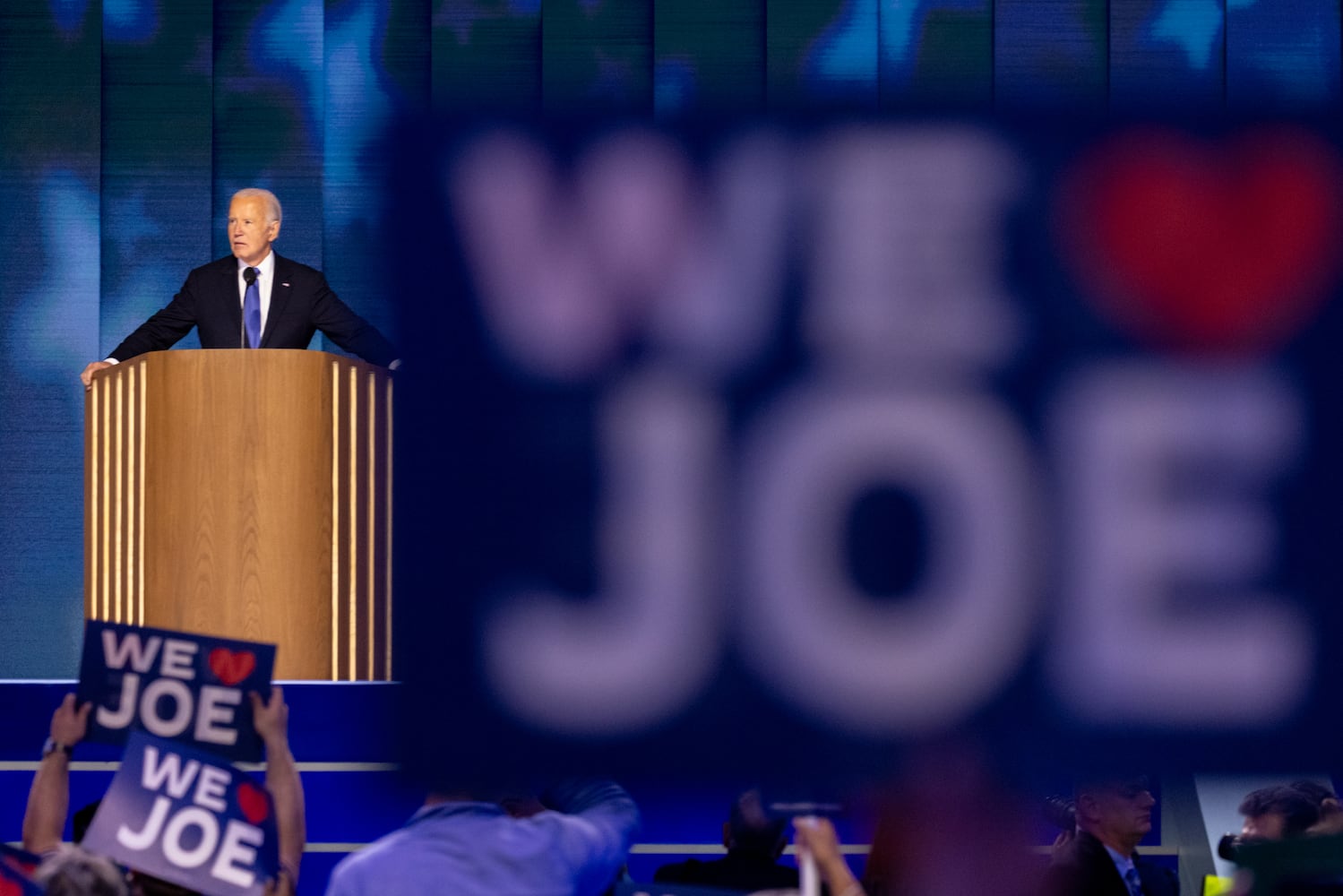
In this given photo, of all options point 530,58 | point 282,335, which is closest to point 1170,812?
Result: point 282,335

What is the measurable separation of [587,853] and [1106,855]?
4.69 feet

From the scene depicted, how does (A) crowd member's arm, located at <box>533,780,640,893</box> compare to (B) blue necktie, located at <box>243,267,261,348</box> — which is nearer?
(A) crowd member's arm, located at <box>533,780,640,893</box>

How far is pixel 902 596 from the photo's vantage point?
212cm

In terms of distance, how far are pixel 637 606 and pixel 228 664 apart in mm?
964

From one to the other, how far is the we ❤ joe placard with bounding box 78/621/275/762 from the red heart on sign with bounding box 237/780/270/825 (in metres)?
0.09

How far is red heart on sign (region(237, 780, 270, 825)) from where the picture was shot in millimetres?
2633

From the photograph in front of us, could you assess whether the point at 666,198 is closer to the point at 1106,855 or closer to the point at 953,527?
the point at 953,527

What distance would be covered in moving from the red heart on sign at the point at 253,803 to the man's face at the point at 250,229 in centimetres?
257

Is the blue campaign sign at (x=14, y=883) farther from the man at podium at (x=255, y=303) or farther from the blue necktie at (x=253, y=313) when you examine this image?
the blue necktie at (x=253, y=313)

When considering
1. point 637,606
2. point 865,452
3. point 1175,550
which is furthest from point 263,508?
point 1175,550

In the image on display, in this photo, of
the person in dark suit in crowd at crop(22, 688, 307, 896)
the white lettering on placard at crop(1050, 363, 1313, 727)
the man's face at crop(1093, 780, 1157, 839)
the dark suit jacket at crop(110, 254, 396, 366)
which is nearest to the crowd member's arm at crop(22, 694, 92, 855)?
the person in dark suit in crowd at crop(22, 688, 307, 896)

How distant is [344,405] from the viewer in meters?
4.45

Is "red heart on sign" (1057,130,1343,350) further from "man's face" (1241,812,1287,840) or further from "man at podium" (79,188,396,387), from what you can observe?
"man at podium" (79,188,396,387)

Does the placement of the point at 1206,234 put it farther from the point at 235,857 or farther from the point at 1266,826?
the point at 1266,826
